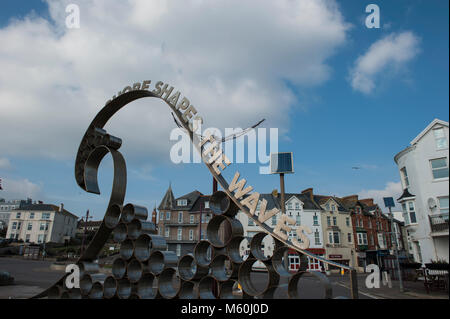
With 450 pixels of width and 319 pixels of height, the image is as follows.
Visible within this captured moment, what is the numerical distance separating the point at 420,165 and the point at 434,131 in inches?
12.6

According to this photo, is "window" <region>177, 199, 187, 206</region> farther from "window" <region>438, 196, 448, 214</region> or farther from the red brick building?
"window" <region>438, 196, 448, 214</region>

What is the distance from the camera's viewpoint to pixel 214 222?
11.9 ft

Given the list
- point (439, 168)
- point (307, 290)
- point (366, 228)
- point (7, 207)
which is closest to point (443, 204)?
point (439, 168)

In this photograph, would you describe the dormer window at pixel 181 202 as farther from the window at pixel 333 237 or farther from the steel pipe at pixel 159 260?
the steel pipe at pixel 159 260

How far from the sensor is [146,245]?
4.18m

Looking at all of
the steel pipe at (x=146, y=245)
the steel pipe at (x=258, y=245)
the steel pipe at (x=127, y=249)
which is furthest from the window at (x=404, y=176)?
the steel pipe at (x=127, y=249)

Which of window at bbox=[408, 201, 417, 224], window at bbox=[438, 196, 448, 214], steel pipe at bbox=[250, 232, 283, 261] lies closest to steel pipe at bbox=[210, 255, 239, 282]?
steel pipe at bbox=[250, 232, 283, 261]

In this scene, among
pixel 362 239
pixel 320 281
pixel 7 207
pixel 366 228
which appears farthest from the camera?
pixel 7 207

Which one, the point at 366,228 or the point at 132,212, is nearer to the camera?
the point at 132,212

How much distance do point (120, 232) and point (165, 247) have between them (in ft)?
2.89

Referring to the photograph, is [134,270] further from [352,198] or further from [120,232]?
[352,198]

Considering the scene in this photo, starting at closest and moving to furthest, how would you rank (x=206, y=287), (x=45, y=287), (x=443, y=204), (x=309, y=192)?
1. (x=443, y=204)
2. (x=206, y=287)
3. (x=45, y=287)
4. (x=309, y=192)

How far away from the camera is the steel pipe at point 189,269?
11.8 ft
